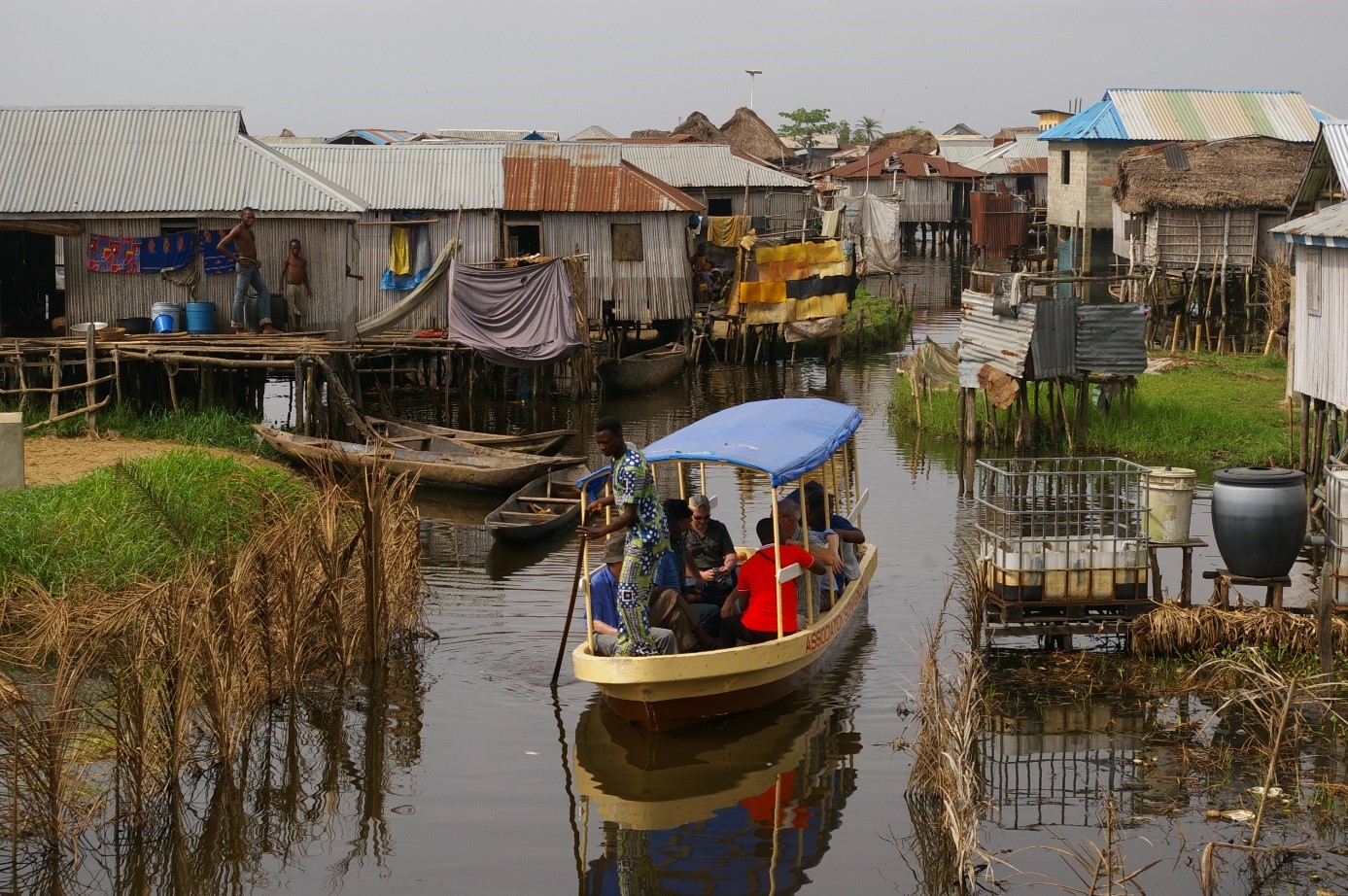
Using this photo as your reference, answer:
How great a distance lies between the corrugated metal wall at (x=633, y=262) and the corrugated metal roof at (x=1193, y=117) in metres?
16.1

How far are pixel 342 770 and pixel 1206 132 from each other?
35.5m

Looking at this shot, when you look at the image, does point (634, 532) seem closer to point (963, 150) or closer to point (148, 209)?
point (148, 209)

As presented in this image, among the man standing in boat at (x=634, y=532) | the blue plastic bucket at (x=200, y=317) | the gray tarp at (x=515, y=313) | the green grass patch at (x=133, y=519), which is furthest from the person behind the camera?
the gray tarp at (x=515, y=313)

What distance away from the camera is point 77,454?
18422mm

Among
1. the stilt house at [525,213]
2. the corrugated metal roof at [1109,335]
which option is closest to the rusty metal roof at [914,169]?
the stilt house at [525,213]

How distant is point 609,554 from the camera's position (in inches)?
442

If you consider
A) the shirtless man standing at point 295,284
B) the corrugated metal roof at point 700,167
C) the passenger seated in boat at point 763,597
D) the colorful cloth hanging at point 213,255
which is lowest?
the passenger seated in boat at point 763,597

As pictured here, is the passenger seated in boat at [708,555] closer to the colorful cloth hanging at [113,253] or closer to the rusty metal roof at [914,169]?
the colorful cloth hanging at [113,253]


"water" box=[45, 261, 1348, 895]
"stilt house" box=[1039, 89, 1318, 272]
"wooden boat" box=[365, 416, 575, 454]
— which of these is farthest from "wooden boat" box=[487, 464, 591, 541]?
"stilt house" box=[1039, 89, 1318, 272]

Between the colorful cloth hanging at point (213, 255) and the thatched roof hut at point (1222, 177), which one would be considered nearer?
the colorful cloth hanging at point (213, 255)

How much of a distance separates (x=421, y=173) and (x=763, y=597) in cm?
1983

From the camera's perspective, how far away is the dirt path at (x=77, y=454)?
1682 centimetres

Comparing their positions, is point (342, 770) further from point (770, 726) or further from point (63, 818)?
point (770, 726)

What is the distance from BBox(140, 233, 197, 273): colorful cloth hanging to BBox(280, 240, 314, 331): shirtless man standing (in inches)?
55.4
